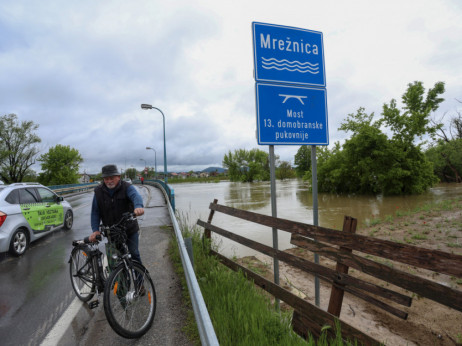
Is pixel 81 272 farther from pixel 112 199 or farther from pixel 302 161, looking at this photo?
pixel 302 161

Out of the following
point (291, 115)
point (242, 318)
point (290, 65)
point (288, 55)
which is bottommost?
point (242, 318)

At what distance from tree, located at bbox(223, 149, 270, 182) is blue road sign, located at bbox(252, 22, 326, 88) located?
8842cm

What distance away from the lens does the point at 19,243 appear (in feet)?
19.6

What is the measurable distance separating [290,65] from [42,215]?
23.8 feet

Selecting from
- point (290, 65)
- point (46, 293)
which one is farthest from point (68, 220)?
point (290, 65)

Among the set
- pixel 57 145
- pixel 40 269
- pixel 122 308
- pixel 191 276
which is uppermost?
pixel 57 145

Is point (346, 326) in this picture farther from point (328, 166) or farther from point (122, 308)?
point (328, 166)

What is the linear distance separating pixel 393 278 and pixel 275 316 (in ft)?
3.80

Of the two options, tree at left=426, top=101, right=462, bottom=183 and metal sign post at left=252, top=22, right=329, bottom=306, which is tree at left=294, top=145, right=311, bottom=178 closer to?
tree at left=426, top=101, right=462, bottom=183

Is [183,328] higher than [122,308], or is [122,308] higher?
[122,308]

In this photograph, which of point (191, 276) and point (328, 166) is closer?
point (191, 276)

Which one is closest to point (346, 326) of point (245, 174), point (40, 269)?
point (40, 269)

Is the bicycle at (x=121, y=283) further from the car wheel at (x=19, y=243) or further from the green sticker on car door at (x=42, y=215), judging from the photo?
the green sticker on car door at (x=42, y=215)

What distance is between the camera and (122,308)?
279cm
